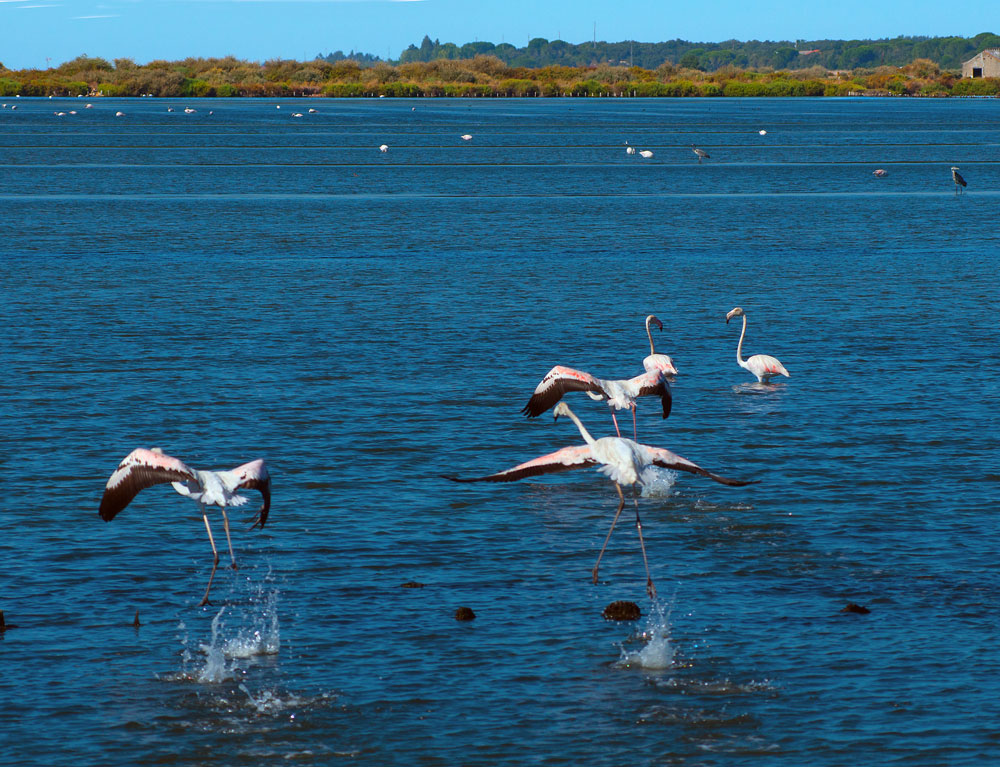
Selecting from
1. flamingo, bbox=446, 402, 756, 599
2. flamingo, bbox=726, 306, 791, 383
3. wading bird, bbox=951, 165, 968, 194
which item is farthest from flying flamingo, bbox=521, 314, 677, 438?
wading bird, bbox=951, 165, 968, 194

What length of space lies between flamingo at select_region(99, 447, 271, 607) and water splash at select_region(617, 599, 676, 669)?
2.95 meters

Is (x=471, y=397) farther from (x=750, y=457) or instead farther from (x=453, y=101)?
(x=453, y=101)

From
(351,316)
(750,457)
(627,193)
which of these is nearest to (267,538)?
(750,457)

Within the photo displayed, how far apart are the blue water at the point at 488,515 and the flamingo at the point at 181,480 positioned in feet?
3.56

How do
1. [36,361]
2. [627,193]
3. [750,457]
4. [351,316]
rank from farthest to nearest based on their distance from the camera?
[627,193], [351,316], [36,361], [750,457]

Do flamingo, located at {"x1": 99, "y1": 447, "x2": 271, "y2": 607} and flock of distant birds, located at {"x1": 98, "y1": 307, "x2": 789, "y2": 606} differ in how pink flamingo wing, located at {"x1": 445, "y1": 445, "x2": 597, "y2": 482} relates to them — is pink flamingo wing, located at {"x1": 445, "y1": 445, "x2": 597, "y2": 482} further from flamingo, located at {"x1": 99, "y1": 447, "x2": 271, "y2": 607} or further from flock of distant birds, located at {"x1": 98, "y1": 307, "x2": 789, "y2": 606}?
flamingo, located at {"x1": 99, "y1": 447, "x2": 271, "y2": 607}

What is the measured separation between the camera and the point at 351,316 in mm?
27062

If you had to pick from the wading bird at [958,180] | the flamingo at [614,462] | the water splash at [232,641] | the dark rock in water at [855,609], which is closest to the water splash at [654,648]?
the flamingo at [614,462]

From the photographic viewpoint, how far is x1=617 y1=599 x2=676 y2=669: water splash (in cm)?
1068

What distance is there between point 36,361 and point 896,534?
13951mm

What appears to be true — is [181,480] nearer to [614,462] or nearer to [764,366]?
[614,462]

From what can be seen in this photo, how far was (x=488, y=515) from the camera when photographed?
14375mm

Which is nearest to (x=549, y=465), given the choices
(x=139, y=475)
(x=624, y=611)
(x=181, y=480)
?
(x=624, y=611)

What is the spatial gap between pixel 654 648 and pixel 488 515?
373cm
